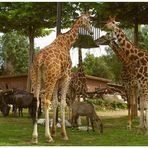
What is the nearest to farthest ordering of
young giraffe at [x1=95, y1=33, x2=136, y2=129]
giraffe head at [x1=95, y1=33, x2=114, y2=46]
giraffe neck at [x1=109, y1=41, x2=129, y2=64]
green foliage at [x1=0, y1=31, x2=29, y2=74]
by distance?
1. young giraffe at [x1=95, y1=33, x2=136, y2=129]
2. giraffe neck at [x1=109, y1=41, x2=129, y2=64]
3. giraffe head at [x1=95, y1=33, x2=114, y2=46]
4. green foliage at [x1=0, y1=31, x2=29, y2=74]

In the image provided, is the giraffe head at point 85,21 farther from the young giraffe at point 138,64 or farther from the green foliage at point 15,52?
the green foliage at point 15,52

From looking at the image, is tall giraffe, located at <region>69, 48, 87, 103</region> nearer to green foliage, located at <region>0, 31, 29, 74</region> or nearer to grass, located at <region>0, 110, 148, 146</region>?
grass, located at <region>0, 110, 148, 146</region>

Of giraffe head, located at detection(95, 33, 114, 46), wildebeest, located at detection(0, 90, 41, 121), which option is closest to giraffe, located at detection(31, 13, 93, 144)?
giraffe head, located at detection(95, 33, 114, 46)

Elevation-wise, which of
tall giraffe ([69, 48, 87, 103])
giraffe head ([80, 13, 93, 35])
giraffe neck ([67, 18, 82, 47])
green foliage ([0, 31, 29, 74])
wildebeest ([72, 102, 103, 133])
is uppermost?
green foliage ([0, 31, 29, 74])

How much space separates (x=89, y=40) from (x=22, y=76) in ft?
58.3

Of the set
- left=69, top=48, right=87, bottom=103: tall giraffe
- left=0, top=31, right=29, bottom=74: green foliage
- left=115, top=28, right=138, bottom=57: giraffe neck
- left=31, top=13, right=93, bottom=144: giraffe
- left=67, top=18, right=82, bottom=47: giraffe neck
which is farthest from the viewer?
left=0, top=31, right=29, bottom=74: green foliage

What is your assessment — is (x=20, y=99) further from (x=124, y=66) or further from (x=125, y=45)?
(x=125, y=45)

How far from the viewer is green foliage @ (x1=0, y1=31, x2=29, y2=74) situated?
44.7 m

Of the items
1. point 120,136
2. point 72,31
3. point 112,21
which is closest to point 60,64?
point 72,31

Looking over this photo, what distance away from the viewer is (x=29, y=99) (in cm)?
1648

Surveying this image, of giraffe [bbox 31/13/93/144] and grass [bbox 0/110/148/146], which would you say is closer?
grass [bbox 0/110/148/146]

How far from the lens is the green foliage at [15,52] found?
1759 inches

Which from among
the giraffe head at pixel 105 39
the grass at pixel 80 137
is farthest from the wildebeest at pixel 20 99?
the giraffe head at pixel 105 39

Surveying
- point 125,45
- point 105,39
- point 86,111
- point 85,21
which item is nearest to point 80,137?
point 86,111
